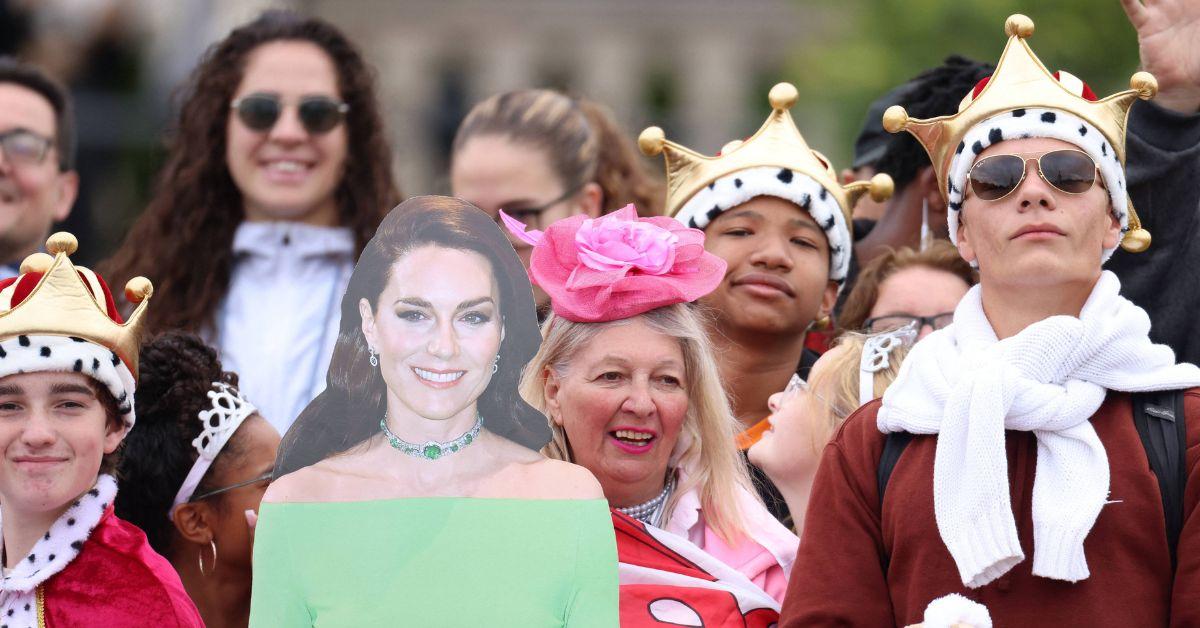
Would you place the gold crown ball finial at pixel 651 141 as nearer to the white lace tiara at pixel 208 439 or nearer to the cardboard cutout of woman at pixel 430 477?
the white lace tiara at pixel 208 439

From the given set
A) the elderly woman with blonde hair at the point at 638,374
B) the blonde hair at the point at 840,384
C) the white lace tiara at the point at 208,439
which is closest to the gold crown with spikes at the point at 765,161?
the blonde hair at the point at 840,384

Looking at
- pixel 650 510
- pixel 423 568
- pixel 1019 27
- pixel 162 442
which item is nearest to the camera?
pixel 423 568

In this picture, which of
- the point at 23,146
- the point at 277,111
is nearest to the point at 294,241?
the point at 277,111

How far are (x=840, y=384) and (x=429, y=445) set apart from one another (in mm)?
1678

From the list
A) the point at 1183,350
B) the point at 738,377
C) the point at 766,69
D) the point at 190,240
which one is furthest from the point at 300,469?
the point at 766,69

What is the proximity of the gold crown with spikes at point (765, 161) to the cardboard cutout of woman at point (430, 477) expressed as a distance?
6.86 feet

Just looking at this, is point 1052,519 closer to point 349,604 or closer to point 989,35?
point 349,604

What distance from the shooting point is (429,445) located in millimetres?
3318

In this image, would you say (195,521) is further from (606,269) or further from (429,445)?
(429,445)

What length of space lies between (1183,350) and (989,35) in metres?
17.8

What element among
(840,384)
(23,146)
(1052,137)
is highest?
(1052,137)

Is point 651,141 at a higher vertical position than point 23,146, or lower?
higher

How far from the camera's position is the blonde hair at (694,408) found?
447cm

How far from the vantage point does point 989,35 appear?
22.1 metres
